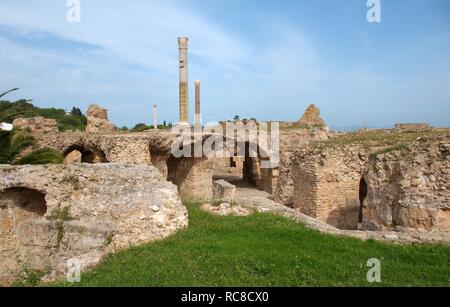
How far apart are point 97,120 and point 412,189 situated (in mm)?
18072

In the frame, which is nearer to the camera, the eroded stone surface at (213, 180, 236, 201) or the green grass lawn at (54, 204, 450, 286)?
the green grass lawn at (54, 204, 450, 286)

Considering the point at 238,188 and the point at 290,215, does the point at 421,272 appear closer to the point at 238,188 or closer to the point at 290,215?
the point at 290,215

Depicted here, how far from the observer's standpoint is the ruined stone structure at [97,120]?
2223cm

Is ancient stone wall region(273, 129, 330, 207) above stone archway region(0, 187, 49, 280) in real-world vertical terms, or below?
above

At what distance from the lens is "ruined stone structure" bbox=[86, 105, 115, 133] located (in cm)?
2223

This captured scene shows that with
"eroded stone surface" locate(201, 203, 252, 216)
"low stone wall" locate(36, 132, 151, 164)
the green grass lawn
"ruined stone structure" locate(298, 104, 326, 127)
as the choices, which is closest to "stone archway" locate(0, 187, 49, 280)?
the green grass lawn

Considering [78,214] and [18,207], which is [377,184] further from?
[18,207]

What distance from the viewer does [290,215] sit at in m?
8.38

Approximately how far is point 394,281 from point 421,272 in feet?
1.80

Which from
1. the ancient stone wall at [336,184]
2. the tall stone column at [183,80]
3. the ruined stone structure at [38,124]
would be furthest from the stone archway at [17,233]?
the tall stone column at [183,80]

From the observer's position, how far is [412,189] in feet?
28.1

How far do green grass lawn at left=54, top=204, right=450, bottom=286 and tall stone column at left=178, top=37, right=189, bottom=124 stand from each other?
15415mm

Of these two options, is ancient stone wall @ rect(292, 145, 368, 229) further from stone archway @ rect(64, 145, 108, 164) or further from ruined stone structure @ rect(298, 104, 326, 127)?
ruined stone structure @ rect(298, 104, 326, 127)

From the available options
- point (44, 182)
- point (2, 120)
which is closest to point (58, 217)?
point (44, 182)
